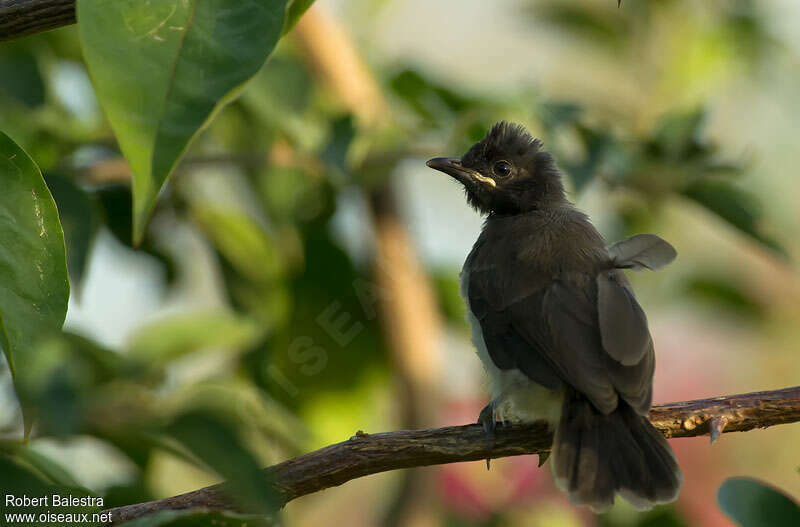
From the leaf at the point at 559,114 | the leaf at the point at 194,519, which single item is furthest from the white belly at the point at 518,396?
the leaf at the point at 194,519

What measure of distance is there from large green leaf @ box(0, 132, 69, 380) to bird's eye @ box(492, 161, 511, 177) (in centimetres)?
224

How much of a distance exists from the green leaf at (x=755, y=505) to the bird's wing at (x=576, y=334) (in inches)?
21.2

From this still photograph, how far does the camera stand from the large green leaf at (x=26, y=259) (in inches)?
51.9

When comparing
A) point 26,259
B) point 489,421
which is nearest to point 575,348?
point 489,421

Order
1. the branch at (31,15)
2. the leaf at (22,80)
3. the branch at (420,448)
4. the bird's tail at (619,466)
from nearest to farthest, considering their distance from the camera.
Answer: the branch at (31,15) → the branch at (420,448) → the bird's tail at (619,466) → the leaf at (22,80)

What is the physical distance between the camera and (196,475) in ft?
12.3

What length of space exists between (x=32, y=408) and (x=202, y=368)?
2377 mm

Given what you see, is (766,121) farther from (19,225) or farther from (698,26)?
(19,225)

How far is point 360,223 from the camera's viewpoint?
3.75 meters

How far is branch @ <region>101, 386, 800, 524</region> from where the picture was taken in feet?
5.83

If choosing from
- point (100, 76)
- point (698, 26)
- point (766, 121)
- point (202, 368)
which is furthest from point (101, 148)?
point (766, 121)

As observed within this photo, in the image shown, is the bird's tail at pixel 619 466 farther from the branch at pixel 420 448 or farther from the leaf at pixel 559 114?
the leaf at pixel 559 114

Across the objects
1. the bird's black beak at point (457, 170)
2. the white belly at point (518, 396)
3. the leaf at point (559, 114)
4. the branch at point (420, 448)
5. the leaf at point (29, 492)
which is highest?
the bird's black beak at point (457, 170)

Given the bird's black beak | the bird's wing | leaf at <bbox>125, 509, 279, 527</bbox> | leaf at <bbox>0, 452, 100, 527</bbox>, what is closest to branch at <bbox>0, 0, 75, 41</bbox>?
leaf at <bbox>0, 452, 100, 527</bbox>
